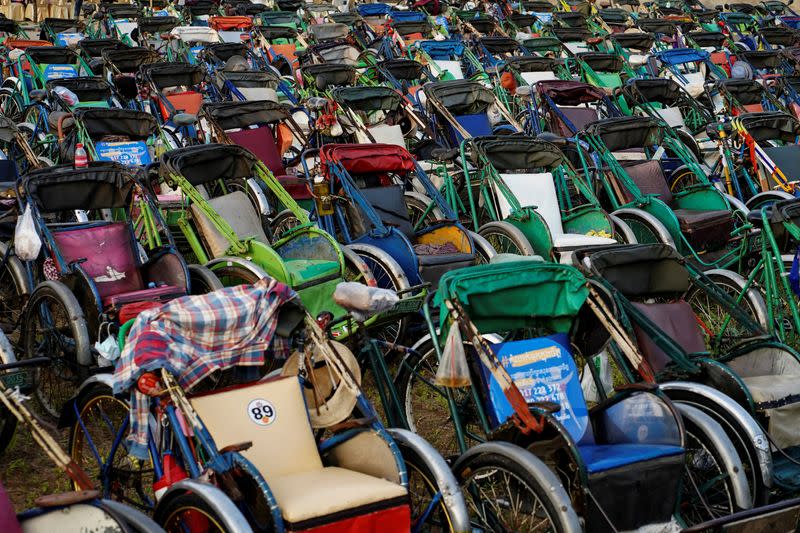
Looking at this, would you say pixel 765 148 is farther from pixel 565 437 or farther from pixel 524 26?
pixel 524 26

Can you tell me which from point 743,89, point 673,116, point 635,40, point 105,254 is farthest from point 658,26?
point 105,254

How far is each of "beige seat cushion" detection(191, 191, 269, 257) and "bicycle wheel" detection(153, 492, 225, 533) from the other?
2936mm

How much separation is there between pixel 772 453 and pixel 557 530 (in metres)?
1.50

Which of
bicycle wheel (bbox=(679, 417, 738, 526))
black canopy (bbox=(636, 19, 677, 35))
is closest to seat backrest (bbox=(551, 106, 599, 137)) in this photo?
black canopy (bbox=(636, 19, 677, 35))

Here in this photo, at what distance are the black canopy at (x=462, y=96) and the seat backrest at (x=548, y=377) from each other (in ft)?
17.2

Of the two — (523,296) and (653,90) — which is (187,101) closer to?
(653,90)

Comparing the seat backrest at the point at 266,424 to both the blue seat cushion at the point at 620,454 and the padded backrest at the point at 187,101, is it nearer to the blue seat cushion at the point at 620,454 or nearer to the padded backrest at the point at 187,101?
the blue seat cushion at the point at 620,454

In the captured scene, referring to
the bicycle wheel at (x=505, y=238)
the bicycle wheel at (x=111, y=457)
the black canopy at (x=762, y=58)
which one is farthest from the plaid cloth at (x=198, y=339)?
the black canopy at (x=762, y=58)

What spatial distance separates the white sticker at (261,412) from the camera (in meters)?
4.27

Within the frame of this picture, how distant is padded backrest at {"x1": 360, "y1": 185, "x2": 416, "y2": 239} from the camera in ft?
24.3

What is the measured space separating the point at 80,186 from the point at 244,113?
2.39m

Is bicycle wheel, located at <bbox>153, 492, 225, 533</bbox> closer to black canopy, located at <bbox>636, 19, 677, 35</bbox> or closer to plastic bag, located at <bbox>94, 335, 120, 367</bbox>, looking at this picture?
plastic bag, located at <bbox>94, 335, 120, 367</bbox>

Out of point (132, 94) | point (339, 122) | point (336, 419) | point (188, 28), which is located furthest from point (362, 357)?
point (188, 28)

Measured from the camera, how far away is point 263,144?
28.5 ft
